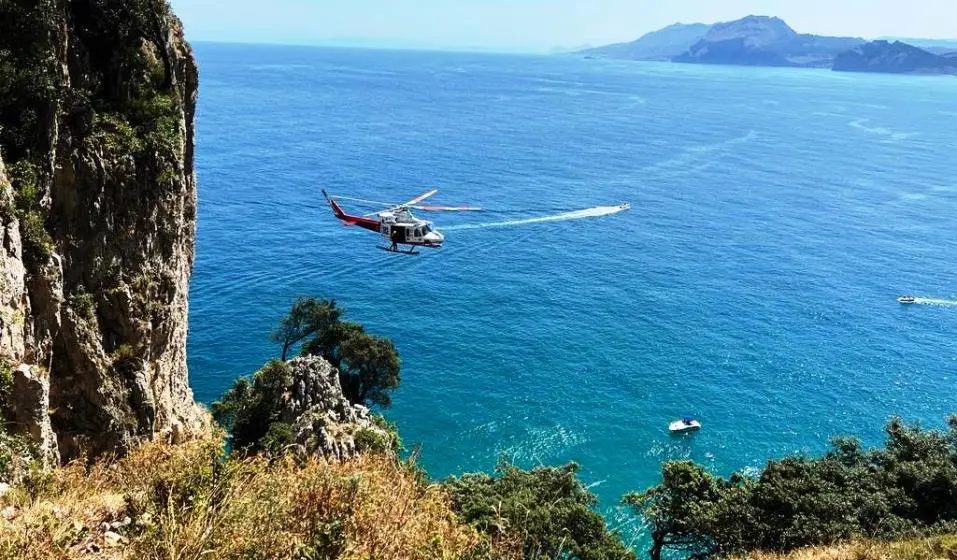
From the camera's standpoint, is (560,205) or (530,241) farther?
(560,205)

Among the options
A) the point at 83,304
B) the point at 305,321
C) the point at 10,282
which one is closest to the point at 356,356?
the point at 305,321

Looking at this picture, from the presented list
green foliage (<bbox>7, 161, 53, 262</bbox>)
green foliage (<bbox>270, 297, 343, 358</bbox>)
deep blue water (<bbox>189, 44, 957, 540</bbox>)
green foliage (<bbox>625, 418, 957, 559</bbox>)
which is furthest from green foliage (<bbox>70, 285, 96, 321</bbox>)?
deep blue water (<bbox>189, 44, 957, 540</bbox>)

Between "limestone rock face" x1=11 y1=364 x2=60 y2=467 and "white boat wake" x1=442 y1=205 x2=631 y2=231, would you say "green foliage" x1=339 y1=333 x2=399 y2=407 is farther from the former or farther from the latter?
"white boat wake" x1=442 y1=205 x2=631 y2=231

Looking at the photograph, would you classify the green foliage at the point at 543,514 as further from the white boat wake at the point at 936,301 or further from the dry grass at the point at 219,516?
the white boat wake at the point at 936,301

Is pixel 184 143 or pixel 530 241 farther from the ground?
pixel 184 143

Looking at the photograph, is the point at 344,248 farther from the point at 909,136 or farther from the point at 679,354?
the point at 909,136

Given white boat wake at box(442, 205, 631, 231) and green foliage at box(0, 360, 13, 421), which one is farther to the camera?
white boat wake at box(442, 205, 631, 231)

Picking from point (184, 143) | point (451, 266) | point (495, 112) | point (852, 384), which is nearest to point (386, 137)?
point (495, 112)
